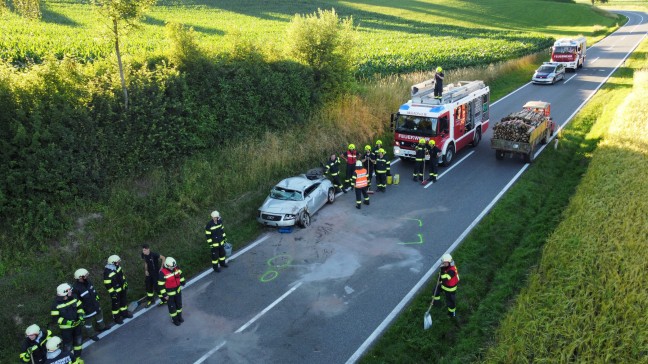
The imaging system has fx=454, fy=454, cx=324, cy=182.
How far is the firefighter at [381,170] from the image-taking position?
16.3 m

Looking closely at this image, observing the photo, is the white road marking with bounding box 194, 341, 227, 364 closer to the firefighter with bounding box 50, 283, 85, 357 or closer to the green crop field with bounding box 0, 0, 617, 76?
the firefighter with bounding box 50, 283, 85, 357

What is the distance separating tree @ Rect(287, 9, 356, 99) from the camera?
2070 cm

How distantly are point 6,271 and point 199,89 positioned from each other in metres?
8.43

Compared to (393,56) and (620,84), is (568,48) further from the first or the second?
(393,56)

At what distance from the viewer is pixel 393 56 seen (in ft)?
120

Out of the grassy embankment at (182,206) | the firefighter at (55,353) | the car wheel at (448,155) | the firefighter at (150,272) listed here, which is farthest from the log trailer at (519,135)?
the firefighter at (55,353)

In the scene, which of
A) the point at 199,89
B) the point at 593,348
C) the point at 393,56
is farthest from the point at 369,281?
the point at 393,56

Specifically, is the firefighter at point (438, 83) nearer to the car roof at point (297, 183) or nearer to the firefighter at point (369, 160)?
the firefighter at point (369, 160)

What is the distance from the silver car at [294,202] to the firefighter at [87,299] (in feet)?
18.1

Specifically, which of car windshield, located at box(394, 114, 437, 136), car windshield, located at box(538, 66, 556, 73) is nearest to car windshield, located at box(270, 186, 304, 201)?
car windshield, located at box(394, 114, 437, 136)

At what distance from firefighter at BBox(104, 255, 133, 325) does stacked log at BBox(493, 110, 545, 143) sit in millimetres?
15092

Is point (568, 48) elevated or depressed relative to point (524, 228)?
elevated

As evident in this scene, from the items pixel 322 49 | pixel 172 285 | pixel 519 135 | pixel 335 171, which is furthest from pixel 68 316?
pixel 519 135

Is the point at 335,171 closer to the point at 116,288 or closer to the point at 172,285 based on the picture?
the point at 172,285
